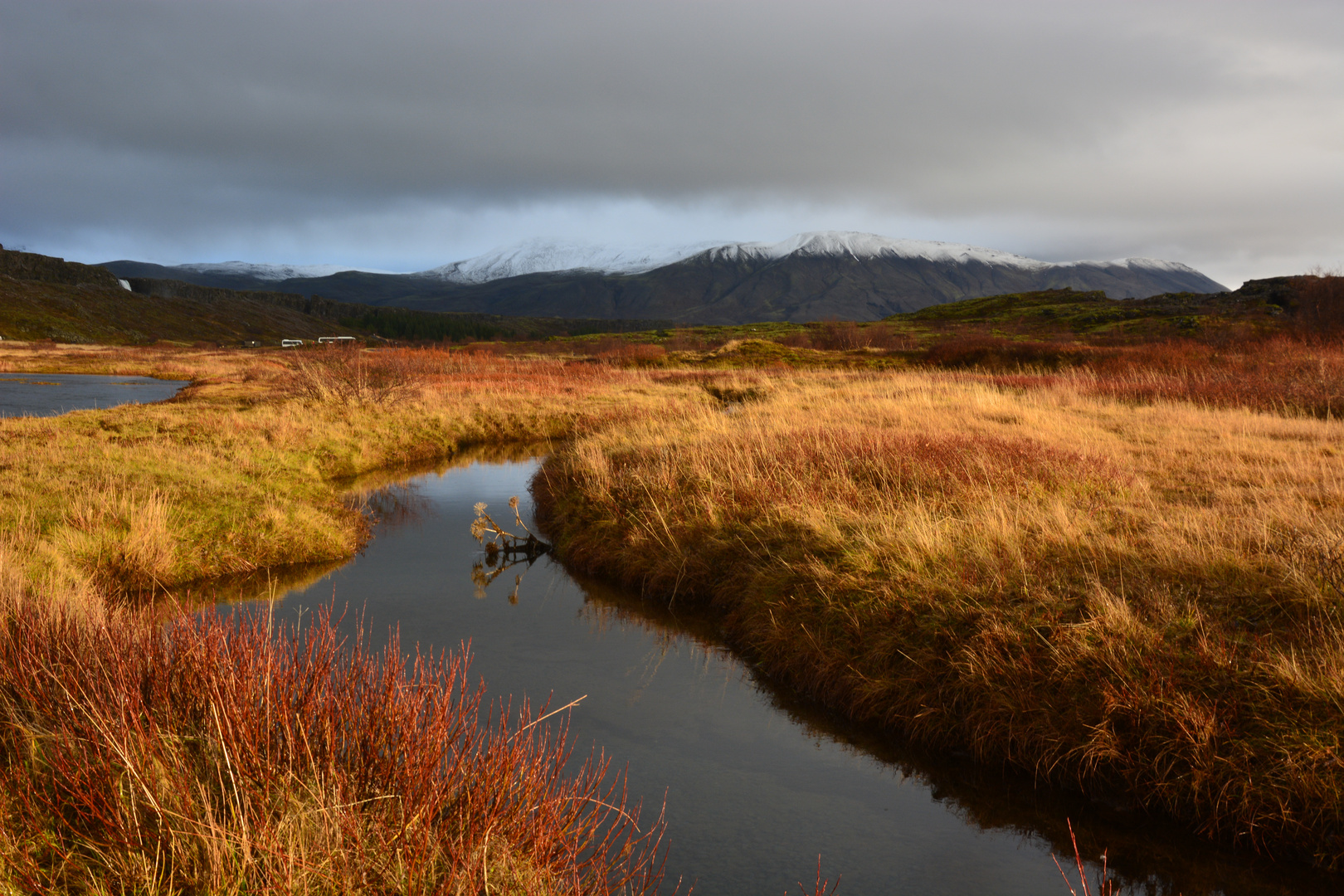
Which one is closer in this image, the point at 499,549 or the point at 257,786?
the point at 257,786

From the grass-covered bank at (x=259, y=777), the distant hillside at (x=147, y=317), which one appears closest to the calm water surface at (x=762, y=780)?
the grass-covered bank at (x=259, y=777)

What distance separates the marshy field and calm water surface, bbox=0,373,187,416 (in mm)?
14937

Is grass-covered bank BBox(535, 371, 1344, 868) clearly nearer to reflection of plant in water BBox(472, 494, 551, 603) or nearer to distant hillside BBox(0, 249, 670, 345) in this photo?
reflection of plant in water BBox(472, 494, 551, 603)

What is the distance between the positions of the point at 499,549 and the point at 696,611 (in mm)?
4232

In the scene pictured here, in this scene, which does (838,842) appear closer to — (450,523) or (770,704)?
(770,704)

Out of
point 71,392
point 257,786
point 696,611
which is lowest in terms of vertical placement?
point 696,611

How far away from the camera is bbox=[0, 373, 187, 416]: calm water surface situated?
30.5 meters

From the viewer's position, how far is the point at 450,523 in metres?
14.5

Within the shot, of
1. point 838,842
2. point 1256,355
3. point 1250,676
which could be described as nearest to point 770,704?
point 838,842

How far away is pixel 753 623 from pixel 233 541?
7899 millimetres

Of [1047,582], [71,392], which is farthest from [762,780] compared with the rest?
[71,392]

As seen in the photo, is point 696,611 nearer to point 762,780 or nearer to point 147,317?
point 762,780

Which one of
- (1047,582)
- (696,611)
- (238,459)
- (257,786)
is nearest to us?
(257,786)

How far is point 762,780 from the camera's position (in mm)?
6156
